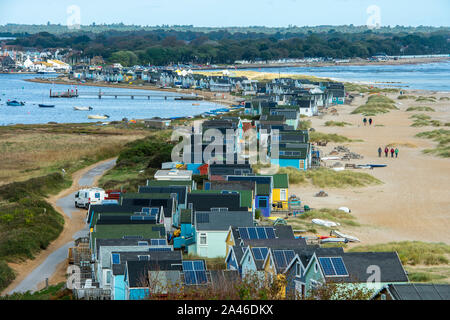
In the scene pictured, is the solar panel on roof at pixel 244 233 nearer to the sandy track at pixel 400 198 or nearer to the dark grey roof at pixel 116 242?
the dark grey roof at pixel 116 242

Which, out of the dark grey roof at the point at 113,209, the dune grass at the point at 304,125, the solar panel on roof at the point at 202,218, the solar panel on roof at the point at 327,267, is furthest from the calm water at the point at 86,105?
the solar panel on roof at the point at 327,267

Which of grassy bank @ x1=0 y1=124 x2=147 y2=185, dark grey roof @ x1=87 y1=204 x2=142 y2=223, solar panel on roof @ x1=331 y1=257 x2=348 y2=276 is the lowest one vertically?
grassy bank @ x1=0 y1=124 x2=147 y2=185

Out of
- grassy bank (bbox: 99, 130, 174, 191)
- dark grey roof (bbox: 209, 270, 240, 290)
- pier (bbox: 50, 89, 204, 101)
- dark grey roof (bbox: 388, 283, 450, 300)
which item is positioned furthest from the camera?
pier (bbox: 50, 89, 204, 101)

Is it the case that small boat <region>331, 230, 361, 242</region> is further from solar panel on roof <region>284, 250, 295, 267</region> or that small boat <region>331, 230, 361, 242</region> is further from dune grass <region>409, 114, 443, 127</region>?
dune grass <region>409, 114, 443, 127</region>

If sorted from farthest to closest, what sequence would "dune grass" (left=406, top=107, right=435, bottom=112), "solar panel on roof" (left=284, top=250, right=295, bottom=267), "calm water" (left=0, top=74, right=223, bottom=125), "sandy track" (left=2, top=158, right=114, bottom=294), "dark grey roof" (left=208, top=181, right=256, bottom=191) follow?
"calm water" (left=0, top=74, right=223, bottom=125)
"dune grass" (left=406, top=107, right=435, bottom=112)
"dark grey roof" (left=208, top=181, right=256, bottom=191)
"sandy track" (left=2, top=158, right=114, bottom=294)
"solar panel on roof" (left=284, top=250, right=295, bottom=267)

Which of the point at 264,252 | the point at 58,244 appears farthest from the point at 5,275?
the point at 264,252

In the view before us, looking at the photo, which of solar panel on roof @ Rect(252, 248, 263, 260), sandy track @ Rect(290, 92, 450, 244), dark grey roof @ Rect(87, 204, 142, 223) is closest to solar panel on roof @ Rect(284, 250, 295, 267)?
solar panel on roof @ Rect(252, 248, 263, 260)
